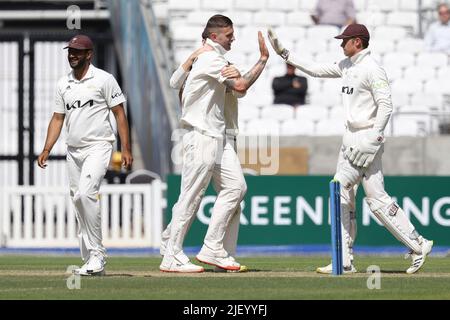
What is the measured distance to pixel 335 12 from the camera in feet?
88.9

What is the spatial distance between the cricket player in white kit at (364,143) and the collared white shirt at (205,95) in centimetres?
Result: 61

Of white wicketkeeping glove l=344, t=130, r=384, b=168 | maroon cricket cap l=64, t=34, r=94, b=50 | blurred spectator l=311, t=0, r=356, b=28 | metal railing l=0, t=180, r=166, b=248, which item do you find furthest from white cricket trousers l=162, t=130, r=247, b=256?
blurred spectator l=311, t=0, r=356, b=28

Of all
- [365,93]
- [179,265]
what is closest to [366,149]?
[365,93]

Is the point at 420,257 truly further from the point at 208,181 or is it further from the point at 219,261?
the point at 208,181

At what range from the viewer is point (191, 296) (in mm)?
10547

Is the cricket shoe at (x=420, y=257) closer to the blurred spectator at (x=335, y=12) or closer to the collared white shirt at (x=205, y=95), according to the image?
the collared white shirt at (x=205, y=95)

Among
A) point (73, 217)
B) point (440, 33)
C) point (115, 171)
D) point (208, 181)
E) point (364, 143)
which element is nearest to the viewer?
point (364, 143)

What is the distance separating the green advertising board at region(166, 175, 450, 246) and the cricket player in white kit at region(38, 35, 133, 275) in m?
8.31

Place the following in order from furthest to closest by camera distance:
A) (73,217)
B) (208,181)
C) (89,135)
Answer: (73,217), (208,181), (89,135)

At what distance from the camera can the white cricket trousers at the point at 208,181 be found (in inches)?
516

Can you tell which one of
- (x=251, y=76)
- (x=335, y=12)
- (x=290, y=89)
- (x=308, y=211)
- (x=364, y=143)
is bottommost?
(x=308, y=211)

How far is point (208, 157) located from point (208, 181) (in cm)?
24

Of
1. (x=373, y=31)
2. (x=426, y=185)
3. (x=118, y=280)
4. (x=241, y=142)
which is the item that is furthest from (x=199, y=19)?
(x=118, y=280)

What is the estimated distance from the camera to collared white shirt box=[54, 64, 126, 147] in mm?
12734
